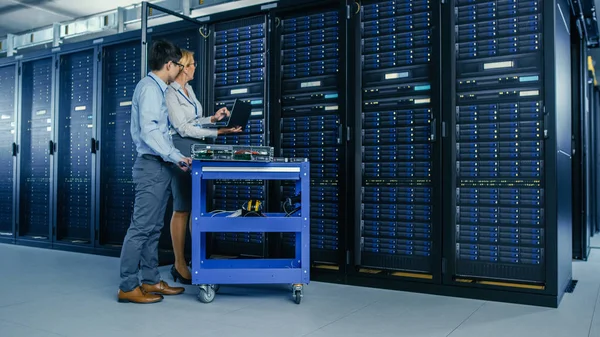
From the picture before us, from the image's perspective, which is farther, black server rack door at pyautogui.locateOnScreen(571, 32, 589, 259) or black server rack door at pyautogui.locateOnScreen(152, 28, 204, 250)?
black server rack door at pyautogui.locateOnScreen(571, 32, 589, 259)

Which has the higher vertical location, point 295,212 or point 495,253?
point 295,212

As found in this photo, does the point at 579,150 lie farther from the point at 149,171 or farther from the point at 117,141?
the point at 117,141

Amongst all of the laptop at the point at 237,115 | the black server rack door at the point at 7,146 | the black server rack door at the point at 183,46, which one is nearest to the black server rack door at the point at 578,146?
the laptop at the point at 237,115

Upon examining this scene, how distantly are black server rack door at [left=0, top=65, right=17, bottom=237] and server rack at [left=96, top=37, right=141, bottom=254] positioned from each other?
1620 millimetres

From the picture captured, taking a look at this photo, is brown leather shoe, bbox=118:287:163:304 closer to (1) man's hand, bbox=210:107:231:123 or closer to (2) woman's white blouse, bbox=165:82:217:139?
(2) woman's white blouse, bbox=165:82:217:139

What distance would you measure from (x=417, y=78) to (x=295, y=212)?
4.07 ft

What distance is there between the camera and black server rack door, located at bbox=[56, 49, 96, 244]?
5.32m

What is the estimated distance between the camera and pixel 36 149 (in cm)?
578

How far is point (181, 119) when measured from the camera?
11.3 ft

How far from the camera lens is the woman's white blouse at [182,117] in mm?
3447

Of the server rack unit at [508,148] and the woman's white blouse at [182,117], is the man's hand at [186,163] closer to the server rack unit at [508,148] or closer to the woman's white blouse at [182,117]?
the woman's white blouse at [182,117]

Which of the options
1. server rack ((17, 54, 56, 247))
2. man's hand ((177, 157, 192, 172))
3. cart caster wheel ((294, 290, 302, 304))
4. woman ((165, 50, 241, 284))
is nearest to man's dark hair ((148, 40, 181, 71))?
woman ((165, 50, 241, 284))

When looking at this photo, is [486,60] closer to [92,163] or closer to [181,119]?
[181,119]

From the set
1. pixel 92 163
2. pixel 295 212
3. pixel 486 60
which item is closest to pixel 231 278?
pixel 295 212
